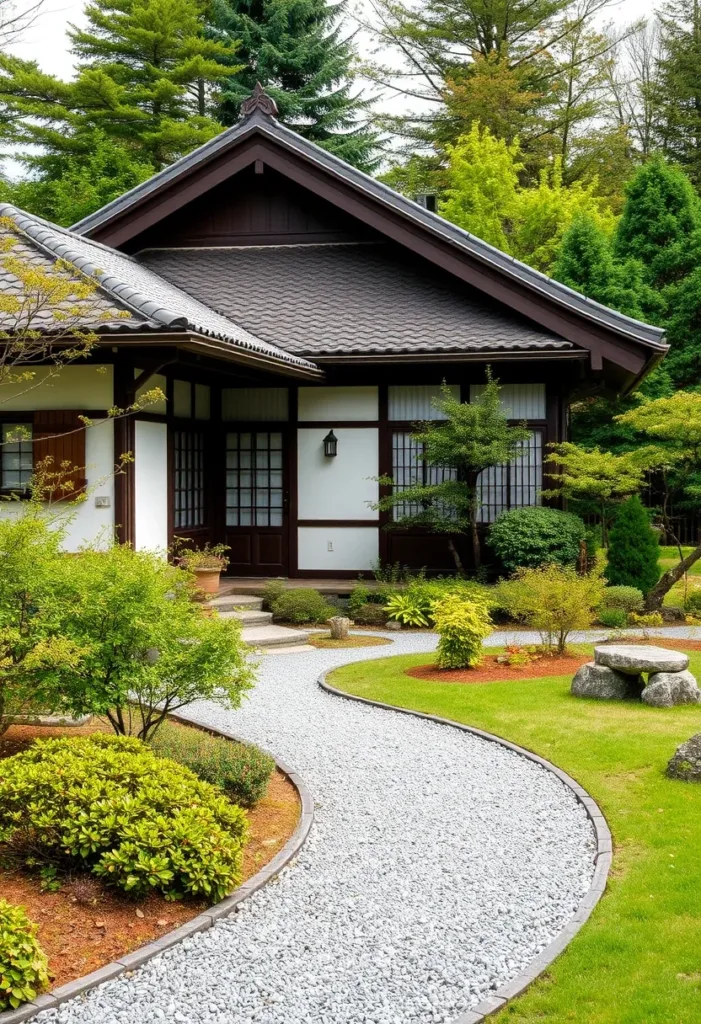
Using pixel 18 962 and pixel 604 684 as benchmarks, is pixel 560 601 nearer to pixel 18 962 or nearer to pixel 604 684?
pixel 604 684

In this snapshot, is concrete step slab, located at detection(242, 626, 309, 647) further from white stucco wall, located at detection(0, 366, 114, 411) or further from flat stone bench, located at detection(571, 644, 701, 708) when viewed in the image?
→ flat stone bench, located at detection(571, 644, 701, 708)

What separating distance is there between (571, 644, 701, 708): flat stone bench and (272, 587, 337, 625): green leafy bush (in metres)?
4.92

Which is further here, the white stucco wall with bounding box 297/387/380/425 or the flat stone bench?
the white stucco wall with bounding box 297/387/380/425

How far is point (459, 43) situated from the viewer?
114 feet

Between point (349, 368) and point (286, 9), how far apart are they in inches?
803

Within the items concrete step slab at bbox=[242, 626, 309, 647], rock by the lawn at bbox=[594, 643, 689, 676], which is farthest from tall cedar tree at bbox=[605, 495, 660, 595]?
rock by the lawn at bbox=[594, 643, 689, 676]

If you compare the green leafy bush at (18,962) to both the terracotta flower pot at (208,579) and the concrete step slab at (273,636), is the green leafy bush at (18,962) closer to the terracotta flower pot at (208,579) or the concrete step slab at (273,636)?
the concrete step slab at (273,636)

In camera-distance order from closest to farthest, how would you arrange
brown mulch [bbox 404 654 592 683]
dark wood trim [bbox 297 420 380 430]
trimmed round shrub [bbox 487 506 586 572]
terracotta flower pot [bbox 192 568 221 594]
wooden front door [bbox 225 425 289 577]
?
1. brown mulch [bbox 404 654 592 683]
2. terracotta flower pot [bbox 192 568 221 594]
3. trimmed round shrub [bbox 487 506 586 572]
4. dark wood trim [bbox 297 420 380 430]
5. wooden front door [bbox 225 425 289 577]

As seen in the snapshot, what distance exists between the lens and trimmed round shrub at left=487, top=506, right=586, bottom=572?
14.3 metres

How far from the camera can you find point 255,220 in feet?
57.3

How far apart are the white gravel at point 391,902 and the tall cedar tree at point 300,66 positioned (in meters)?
26.4

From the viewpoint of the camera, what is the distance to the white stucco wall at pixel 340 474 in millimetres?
15812

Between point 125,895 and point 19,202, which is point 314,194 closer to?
point 125,895

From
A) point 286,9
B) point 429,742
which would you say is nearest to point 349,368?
point 429,742
